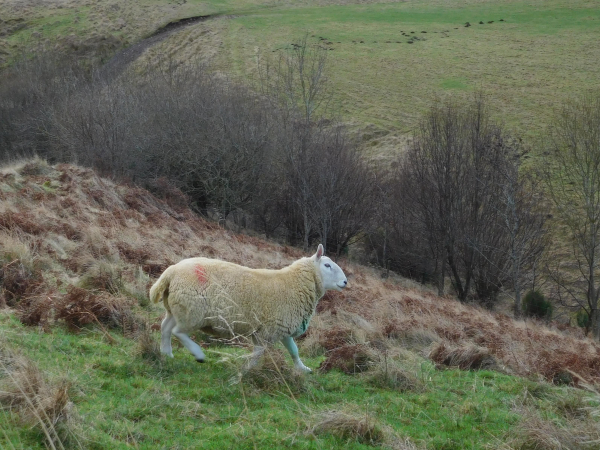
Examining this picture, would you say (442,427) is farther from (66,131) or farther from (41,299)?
(66,131)

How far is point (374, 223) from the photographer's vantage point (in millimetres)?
43688

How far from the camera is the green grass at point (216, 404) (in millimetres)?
6223

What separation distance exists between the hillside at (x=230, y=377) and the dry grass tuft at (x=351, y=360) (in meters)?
0.02

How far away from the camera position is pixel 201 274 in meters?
8.91

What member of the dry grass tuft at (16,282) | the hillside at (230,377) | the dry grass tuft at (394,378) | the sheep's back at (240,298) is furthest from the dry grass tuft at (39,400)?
the dry grass tuft at (394,378)

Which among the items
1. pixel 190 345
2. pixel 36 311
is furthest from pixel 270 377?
pixel 36 311

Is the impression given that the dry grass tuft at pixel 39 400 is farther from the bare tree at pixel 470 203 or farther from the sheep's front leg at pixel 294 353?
the bare tree at pixel 470 203

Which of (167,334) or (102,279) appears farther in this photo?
(102,279)

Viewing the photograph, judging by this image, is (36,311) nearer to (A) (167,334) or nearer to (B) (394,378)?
(A) (167,334)

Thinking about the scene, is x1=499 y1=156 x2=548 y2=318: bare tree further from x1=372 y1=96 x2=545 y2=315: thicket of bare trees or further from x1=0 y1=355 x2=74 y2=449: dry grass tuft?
x1=0 y1=355 x2=74 y2=449: dry grass tuft

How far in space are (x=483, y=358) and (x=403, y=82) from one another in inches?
2176

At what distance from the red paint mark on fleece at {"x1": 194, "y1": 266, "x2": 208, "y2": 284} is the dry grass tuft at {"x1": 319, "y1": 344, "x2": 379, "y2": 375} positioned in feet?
7.84

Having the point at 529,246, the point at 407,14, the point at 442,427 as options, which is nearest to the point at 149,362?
the point at 442,427

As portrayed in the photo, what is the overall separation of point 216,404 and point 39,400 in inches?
89.4
